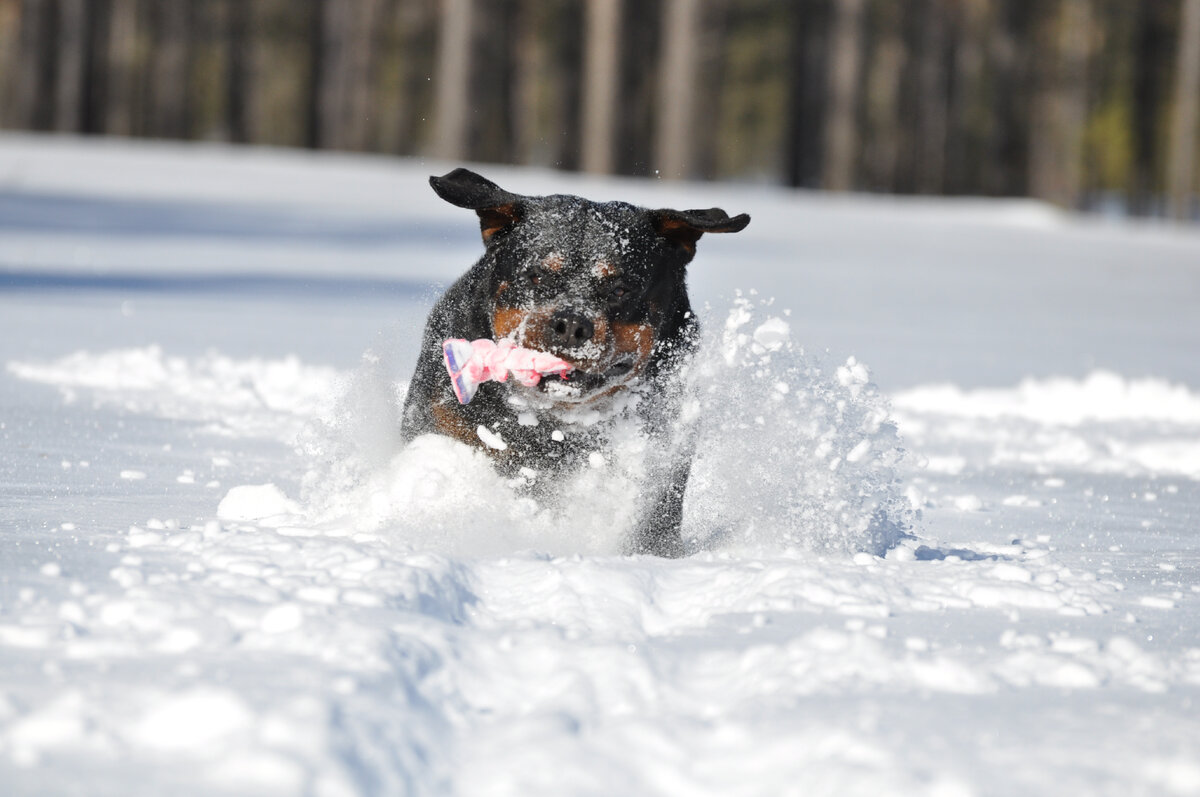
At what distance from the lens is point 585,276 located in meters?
3.76

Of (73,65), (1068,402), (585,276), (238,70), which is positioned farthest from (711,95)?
(585,276)

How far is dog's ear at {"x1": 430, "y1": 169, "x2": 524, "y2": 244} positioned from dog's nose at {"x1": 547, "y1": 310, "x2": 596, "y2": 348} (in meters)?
0.55

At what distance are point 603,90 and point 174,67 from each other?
22.0m

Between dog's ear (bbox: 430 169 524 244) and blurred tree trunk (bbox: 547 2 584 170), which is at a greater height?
blurred tree trunk (bbox: 547 2 584 170)

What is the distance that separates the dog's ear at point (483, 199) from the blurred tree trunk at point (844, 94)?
24.5 meters

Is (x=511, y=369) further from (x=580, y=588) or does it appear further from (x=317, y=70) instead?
(x=317, y=70)

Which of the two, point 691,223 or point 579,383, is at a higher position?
point 691,223

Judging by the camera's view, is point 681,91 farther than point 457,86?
Yes

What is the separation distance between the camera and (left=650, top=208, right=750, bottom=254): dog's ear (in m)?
3.85

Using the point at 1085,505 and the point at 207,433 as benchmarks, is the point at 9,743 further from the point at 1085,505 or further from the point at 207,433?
the point at 1085,505

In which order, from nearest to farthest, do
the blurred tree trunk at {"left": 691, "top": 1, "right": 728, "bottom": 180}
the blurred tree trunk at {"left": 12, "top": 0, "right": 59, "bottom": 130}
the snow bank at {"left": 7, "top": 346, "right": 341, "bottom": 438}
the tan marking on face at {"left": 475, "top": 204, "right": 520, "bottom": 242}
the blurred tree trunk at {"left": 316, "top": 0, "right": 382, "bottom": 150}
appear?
the tan marking on face at {"left": 475, "top": 204, "right": 520, "bottom": 242}
the snow bank at {"left": 7, "top": 346, "right": 341, "bottom": 438}
the blurred tree trunk at {"left": 12, "top": 0, "right": 59, "bottom": 130}
the blurred tree trunk at {"left": 316, "top": 0, "right": 382, "bottom": 150}
the blurred tree trunk at {"left": 691, "top": 1, "right": 728, "bottom": 180}

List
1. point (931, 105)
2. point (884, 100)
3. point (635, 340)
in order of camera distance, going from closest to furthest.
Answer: point (635, 340)
point (931, 105)
point (884, 100)

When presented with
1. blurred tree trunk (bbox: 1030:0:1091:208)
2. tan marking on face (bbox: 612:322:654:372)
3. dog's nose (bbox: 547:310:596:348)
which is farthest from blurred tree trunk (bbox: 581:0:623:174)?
dog's nose (bbox: 547:310:596:348)

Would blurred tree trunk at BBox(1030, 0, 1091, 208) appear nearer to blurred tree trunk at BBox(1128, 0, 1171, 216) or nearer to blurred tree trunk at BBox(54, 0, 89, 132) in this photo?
blurred tree trunk at BBox(1128, 0, 1171, 216)
